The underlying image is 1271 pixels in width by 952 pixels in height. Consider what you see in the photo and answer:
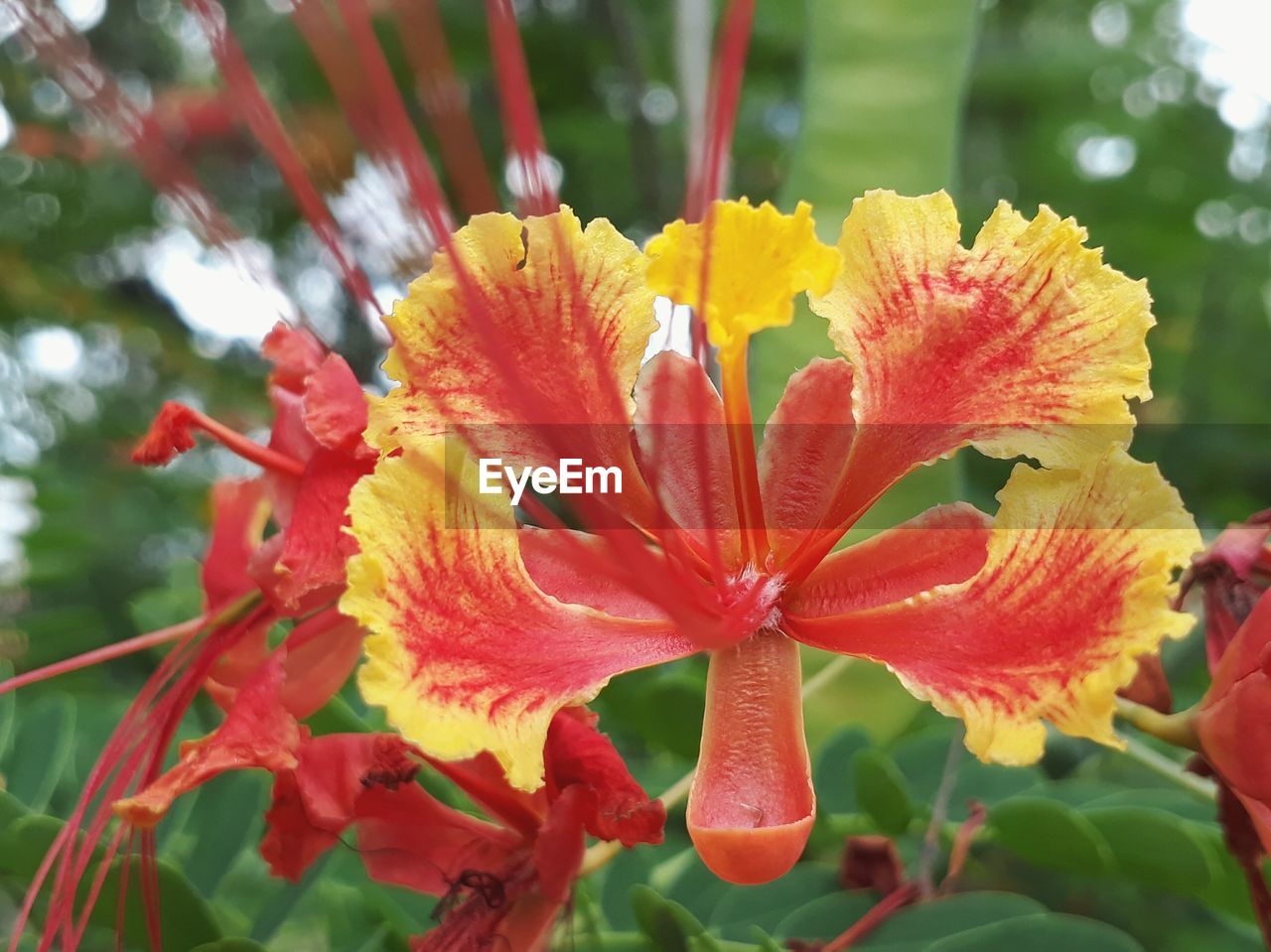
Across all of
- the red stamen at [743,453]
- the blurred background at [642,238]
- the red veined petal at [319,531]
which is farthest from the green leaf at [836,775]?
the red veined petal at [319,531]

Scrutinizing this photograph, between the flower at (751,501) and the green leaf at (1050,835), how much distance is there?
26cm

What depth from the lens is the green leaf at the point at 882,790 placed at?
0.87m

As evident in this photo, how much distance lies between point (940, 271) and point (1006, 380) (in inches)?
2.7

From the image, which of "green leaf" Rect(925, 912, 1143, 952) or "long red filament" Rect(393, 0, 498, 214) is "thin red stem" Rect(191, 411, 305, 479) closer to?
"long red filament" Rect(393, 0, 498, 214)

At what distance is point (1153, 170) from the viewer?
226 cm

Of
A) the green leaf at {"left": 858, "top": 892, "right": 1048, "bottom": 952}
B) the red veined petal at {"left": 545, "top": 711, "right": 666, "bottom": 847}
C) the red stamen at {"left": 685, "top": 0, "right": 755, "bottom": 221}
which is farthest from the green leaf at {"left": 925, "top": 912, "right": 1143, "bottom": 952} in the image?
the red stamen at {"left": 685, "top": 0, "right": 755, "bottom": 221}

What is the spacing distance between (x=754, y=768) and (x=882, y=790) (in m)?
0.30

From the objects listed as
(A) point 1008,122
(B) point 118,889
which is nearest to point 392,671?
(B) point 118,889

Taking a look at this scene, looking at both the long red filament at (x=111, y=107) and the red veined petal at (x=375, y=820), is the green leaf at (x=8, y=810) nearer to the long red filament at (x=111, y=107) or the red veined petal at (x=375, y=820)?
the red veined petal at (x=375, y=820)

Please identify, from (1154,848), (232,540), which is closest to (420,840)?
(232,540)

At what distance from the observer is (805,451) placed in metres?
0.71

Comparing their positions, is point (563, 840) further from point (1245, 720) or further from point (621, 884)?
point (1245, 720)

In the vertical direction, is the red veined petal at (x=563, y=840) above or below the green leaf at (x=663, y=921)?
above

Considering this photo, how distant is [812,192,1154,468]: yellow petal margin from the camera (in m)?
0.63
